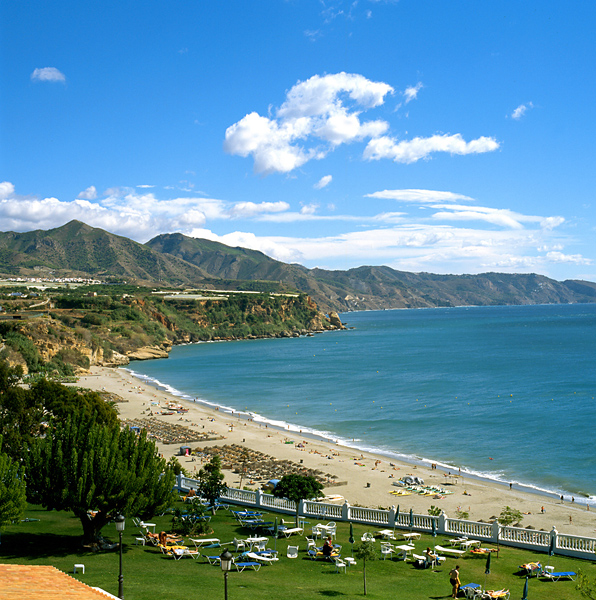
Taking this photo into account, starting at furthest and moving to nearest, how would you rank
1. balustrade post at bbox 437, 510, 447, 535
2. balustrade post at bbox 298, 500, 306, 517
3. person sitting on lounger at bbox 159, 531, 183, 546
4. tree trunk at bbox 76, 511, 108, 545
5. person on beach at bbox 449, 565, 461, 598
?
balustrade post at bbox 298, 500, 306, 517 → balustrade post at bbox 437, 510, 447, 535 → person sitting on lounger at bbox 159, 531, 183, 546 → tree trunk at bbox 76, 511, 108, 545 → person on beach at bbox 449, 565, 461, 598

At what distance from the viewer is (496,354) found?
357ft

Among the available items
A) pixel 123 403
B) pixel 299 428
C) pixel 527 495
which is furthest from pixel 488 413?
pixel 123 403

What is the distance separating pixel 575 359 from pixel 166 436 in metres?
78.8

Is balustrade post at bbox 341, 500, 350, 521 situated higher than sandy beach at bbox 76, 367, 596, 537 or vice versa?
balustrade post at bbox 341, 500, 350, 521

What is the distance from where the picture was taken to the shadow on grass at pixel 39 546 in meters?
16.2

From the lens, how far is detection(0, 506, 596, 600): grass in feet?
45.6

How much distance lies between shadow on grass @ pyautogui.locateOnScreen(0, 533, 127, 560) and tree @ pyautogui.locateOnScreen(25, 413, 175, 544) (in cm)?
56

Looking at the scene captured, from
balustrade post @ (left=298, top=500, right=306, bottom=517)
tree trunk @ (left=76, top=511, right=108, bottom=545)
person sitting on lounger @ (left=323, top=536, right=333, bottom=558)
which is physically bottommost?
balustrade post @ (left=298, top=500, right=306, bottom=517)

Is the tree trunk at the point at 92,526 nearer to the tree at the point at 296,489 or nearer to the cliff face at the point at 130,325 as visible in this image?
the tree at the point at 296,489

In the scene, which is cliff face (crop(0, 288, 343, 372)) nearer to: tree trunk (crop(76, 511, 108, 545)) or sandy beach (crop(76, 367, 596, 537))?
sandy beach (crop(76, 367, 596, 537))

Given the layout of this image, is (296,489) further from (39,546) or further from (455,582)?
(39,546)

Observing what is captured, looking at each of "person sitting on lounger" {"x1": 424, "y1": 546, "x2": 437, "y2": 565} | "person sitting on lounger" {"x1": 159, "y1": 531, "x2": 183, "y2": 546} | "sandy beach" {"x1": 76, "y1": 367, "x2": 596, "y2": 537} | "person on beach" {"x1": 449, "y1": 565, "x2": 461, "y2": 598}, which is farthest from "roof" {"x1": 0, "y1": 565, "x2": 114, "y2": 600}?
"sandy beach" {"x1": 76, "y1": 367, "x2": 596, "y2": 537}

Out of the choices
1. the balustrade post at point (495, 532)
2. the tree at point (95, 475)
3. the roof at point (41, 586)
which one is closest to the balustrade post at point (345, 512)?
the balustrade post at point (495, 532)

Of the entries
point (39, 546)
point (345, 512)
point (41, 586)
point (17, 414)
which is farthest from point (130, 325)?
point (41, 586)
